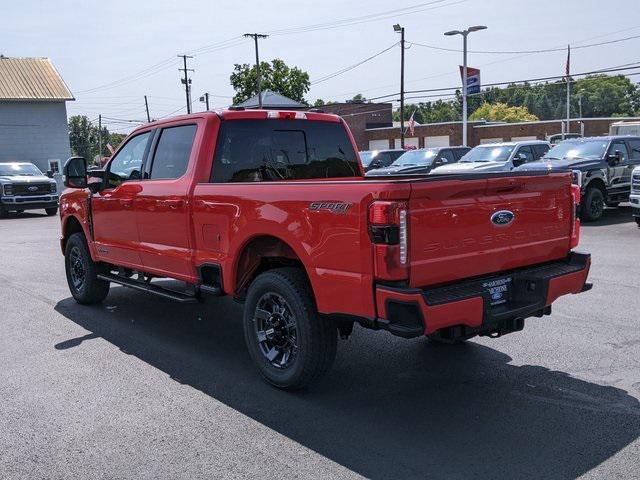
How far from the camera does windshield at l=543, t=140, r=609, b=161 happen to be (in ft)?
52.4

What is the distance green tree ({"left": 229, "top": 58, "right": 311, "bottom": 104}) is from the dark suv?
48.7m

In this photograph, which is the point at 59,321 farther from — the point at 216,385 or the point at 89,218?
the point at 216,385

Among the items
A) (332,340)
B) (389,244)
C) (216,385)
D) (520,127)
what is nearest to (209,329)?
(216,385)

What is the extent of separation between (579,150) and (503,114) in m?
120

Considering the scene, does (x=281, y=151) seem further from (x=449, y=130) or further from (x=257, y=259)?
(x=449, y=130)

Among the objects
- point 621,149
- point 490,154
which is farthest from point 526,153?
point 621,149

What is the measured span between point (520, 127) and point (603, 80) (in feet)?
253

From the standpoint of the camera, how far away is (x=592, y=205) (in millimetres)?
15273

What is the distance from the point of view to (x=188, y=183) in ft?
18.5

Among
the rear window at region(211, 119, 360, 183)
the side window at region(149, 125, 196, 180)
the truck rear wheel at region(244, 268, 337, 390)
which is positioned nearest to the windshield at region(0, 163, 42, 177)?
the side window at region(149, 125, 196, 180)

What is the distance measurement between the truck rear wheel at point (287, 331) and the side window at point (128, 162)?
94.3 inches

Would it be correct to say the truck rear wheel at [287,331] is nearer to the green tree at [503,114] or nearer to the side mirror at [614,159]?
the side mirror at [614,159]

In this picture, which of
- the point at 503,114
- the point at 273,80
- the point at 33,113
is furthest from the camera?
the point at 503,114

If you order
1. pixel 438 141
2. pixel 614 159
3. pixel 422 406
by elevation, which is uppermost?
pixel 438 141
